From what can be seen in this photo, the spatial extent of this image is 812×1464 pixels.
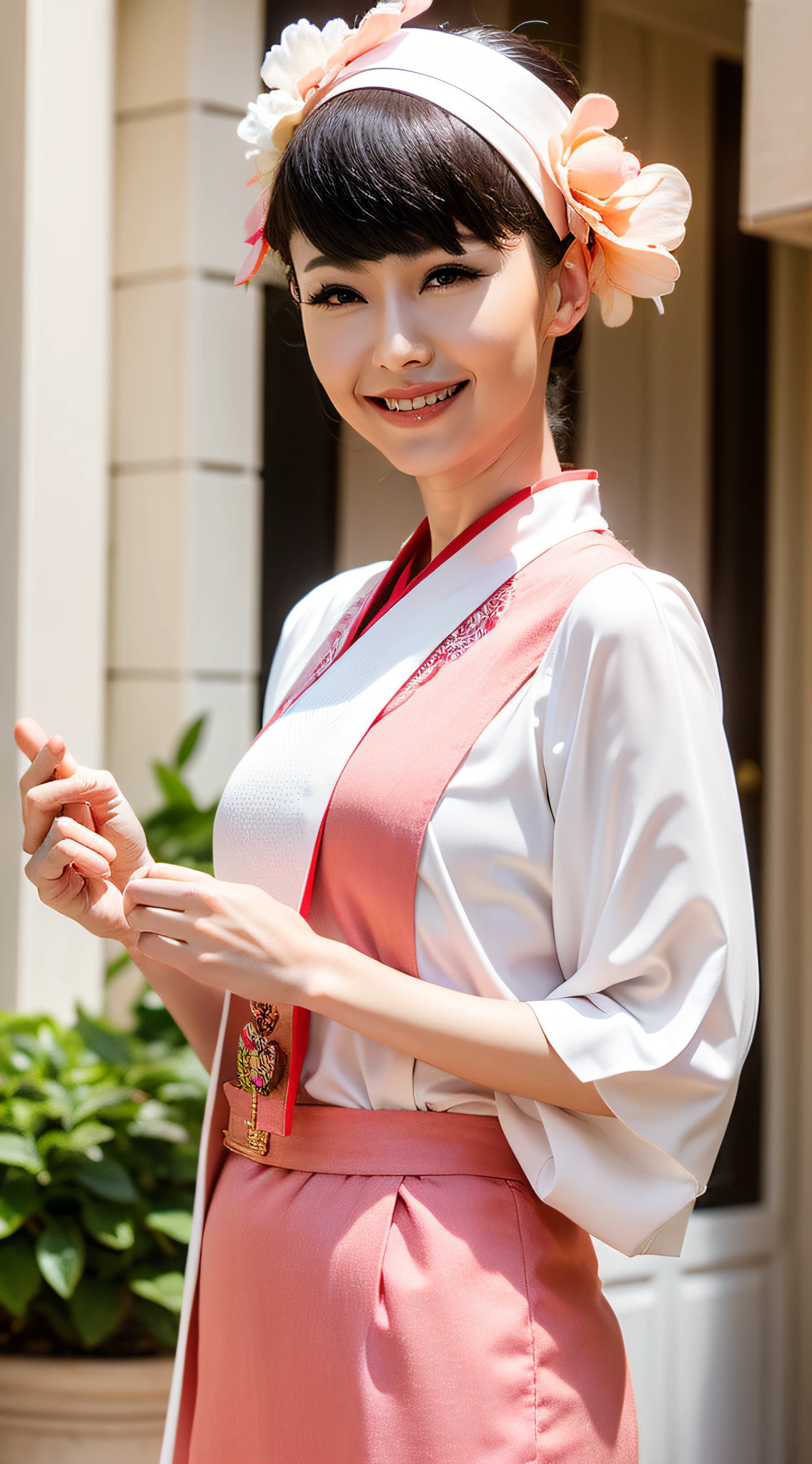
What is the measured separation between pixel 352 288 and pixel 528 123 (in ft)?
0.59

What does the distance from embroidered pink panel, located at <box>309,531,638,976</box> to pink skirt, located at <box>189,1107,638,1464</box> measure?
0.15 m

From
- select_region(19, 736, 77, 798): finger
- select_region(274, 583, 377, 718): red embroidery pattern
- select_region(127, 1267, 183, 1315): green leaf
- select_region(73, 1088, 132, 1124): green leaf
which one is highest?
select_region(274, 583, 377, 718): red embroidery pattern

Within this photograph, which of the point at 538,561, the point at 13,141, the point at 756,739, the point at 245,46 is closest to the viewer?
the point at 538,561

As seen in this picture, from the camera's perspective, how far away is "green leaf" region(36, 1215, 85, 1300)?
6.64ft

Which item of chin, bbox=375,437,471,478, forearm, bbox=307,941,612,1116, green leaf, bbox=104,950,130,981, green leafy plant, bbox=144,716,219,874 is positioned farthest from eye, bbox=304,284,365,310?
green leaf, bbox=104,950,130,981

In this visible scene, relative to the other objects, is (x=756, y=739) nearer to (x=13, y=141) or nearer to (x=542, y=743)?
(x=13, y=141)

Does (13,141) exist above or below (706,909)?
above

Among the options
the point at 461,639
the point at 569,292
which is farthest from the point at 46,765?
the point at 569,292

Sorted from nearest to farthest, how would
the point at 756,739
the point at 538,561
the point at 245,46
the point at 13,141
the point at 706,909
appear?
1. the point at 706,909
2. the point at 538,561
3. the point at 13,141
4. the point at 245,46
5. the point at 756,739

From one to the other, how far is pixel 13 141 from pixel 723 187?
156cm

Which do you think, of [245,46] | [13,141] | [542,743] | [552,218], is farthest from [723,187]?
[542,743]

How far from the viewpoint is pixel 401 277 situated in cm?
111

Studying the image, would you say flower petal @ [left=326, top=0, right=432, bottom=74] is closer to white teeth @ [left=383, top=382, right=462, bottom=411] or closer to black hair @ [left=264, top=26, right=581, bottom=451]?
black hair @ [left=264, top=26, right=581, bottom=451]

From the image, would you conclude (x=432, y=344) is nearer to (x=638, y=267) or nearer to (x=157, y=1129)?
(x=638, y=267)
